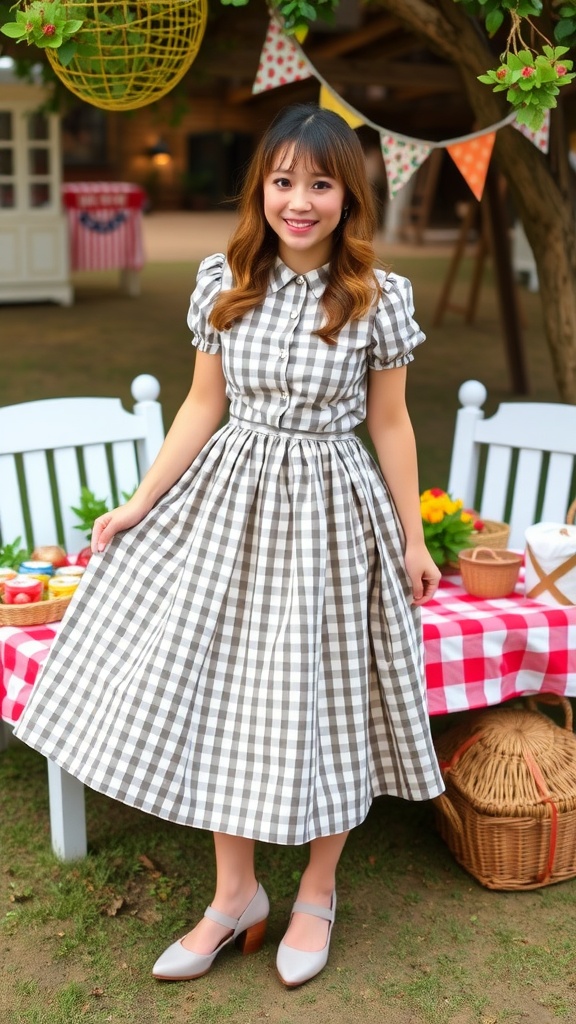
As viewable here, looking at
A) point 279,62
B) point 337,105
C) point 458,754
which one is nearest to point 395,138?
point 337,105

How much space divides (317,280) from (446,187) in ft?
65.2

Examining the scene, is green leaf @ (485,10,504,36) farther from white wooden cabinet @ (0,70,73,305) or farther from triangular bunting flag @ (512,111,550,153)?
white wooden cabinet @ (0,70,73,305)

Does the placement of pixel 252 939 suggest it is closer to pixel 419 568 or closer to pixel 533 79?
pixel 419 568

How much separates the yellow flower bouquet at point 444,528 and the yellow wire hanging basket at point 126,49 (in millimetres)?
1236


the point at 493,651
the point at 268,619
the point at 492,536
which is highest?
the point at 268,619

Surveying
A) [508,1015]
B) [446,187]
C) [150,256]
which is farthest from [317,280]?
[446,187]

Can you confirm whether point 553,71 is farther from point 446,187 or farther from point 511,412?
point 446,187

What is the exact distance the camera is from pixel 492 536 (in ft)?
9.53

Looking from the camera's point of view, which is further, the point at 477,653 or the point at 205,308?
the point at 477,653

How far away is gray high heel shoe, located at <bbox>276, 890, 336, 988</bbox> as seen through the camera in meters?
2.23

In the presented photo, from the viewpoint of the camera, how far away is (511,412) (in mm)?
3268

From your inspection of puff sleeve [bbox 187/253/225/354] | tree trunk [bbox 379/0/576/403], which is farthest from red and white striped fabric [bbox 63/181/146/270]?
puff sleeve [bbox 187/253/225/354]

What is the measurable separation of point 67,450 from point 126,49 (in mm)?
1031

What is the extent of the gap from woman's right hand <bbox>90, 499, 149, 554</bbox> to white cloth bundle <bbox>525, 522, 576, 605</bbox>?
0.95 metres
